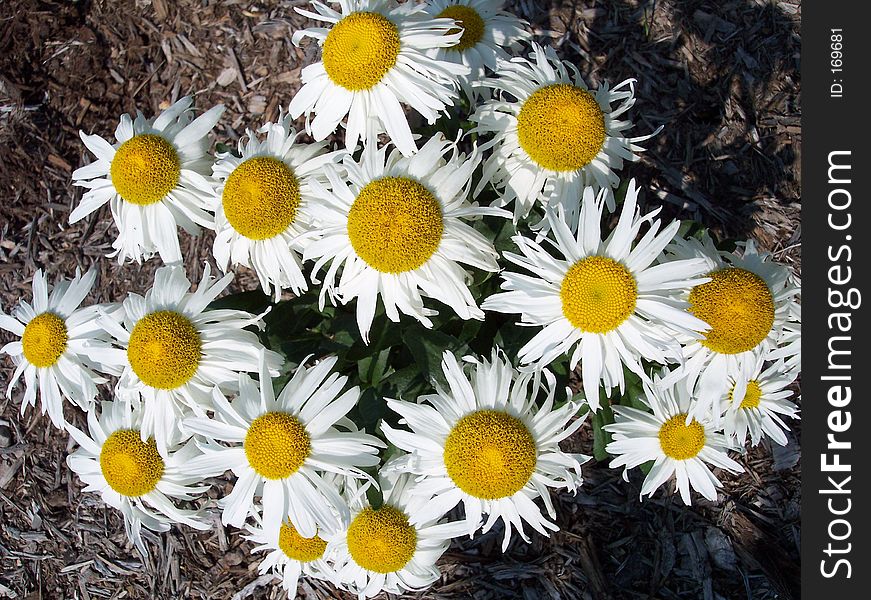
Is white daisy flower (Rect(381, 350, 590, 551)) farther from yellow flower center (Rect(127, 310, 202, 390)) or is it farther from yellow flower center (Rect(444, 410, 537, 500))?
yellow flower center (Rect(127, 310, 202, 390))

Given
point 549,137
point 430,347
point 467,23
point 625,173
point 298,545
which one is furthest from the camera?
point 625,173

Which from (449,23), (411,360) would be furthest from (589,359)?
(449,23)

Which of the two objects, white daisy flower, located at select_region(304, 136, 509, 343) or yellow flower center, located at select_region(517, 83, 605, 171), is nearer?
white daisy flower, located at select_region(304, 136, 509, 343)

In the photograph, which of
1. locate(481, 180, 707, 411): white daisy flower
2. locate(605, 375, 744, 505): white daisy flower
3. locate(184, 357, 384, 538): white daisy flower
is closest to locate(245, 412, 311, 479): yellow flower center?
locate(184, 357, 384, 538): white daisy flower

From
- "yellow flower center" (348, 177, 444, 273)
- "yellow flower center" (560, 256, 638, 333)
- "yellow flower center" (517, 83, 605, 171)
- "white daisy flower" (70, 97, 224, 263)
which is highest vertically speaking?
"yellow flower center" (517, 83, 605, 171)

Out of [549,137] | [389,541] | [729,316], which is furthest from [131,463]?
[729,316]

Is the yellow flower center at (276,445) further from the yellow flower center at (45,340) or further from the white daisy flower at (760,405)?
the white daisy flower at (760,405)

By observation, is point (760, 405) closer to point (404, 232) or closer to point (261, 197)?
point (404, 232)
